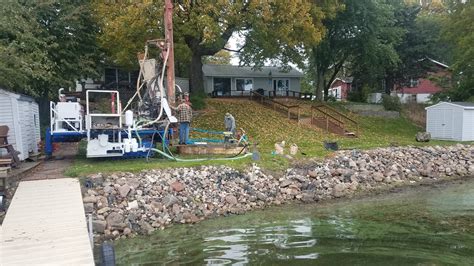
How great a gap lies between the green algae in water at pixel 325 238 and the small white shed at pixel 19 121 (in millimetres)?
6234

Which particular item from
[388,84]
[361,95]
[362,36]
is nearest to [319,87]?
[361,95]

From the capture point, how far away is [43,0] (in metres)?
19.2

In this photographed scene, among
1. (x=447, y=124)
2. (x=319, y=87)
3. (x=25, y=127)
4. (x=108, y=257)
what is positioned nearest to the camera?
(x=108, y=257)

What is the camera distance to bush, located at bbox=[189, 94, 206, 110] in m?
26.4

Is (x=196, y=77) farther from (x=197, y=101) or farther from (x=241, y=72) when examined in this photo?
(x=241, y=72)

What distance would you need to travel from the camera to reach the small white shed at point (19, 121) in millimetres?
13609

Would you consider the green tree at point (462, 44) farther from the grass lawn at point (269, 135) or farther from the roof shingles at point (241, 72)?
the roof shingles at point (241, 72)

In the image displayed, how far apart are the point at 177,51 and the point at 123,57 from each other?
2.82 meters

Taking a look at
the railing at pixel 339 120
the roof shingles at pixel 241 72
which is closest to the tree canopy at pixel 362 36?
the railing at pixel 339 120

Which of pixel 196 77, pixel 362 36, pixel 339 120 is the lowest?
pixel 339 120

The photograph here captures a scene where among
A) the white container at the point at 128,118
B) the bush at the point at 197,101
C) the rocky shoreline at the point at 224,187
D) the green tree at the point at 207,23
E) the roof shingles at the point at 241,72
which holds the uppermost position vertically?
the green tree at the point at 207,23

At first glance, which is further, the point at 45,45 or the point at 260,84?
the point at 260,84

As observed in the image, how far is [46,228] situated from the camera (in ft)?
26.6

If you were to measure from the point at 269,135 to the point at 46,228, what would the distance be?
50.6 feet
